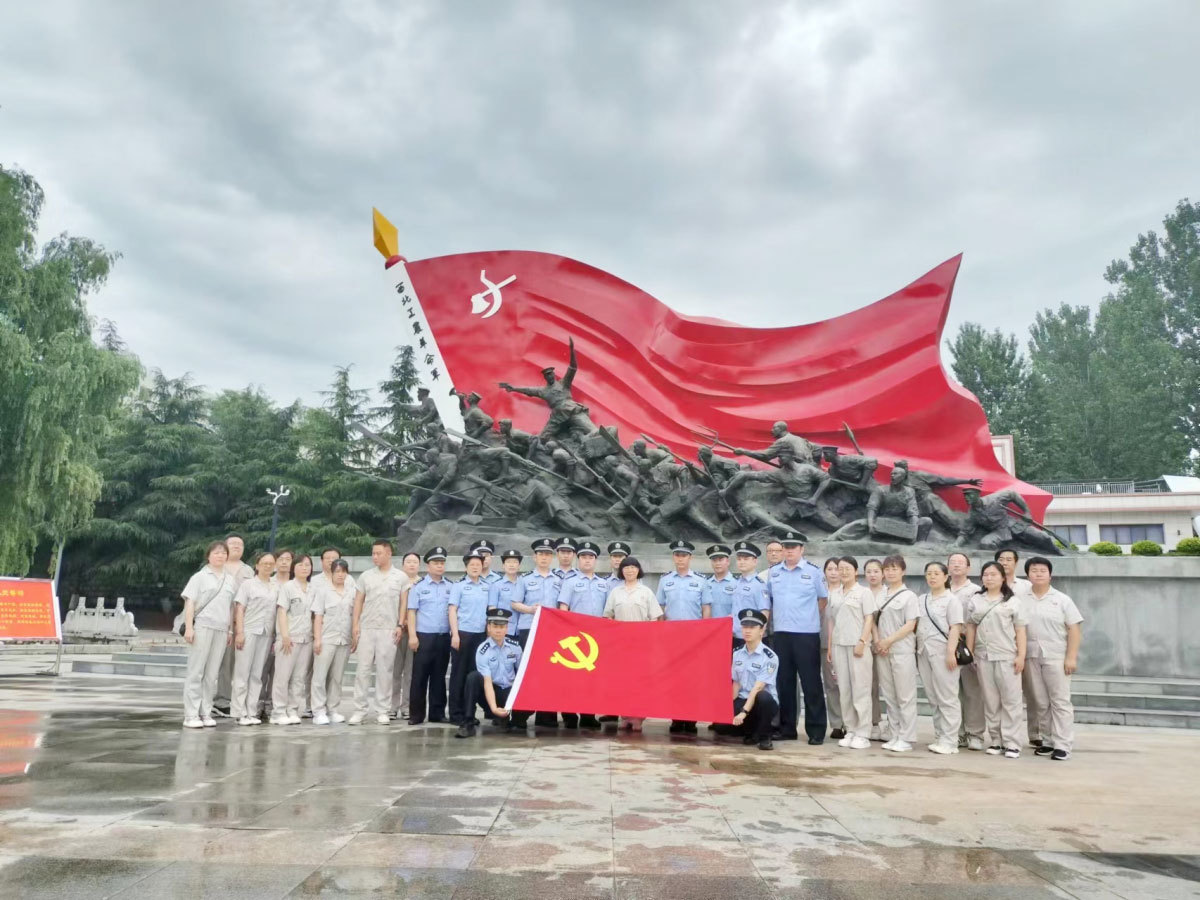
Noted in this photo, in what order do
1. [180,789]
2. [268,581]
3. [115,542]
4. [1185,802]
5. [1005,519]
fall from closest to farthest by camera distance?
[180,789] → [1185,802] → [268,581] → [1005,519] → [115,542]

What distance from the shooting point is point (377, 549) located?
7.04m

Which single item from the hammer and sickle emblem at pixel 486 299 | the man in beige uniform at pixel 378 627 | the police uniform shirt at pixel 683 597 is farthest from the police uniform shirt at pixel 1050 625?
the hammer and sickle emblem at pixel 486 299

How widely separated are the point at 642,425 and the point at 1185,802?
10783 millimetres

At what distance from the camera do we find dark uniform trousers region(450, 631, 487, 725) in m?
6.44

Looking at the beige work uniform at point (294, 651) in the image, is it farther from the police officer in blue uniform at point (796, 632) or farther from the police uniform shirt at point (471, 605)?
the police officer in blue uniform at point (796, 632)

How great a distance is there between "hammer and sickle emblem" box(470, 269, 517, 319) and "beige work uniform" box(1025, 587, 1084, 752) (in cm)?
1113

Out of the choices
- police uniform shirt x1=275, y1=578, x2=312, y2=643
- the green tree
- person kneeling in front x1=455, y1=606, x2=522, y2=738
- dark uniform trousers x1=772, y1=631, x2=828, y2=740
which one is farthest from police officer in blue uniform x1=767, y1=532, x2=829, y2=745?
the green tree

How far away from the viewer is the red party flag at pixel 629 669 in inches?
227

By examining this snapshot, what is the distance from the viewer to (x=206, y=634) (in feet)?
20.7

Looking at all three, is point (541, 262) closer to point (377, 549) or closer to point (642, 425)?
point (642, 425)

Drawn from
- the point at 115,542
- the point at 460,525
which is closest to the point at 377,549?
the point at 460,525

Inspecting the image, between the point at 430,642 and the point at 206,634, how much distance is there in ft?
5.70

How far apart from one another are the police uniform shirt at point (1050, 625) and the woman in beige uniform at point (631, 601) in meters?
2.82

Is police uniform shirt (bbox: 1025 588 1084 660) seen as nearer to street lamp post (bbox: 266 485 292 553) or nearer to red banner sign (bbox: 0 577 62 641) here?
red banner sign (bbox: 0 577 62 641)
